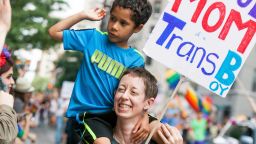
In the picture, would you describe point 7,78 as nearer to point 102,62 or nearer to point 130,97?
point 102,62

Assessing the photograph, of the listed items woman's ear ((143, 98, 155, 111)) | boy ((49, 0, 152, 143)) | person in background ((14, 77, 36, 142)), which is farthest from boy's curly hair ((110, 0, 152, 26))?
person in background ((14, 77, 36, 142))

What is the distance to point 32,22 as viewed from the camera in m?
21.3

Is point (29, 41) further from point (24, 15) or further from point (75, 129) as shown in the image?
point (75, 129)

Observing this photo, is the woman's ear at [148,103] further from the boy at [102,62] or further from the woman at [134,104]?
the boy at [102,62]

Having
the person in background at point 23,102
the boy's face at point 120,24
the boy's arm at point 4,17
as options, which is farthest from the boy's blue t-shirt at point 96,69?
the person in background at point 23,102

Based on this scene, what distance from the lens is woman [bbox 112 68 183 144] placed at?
156 inches

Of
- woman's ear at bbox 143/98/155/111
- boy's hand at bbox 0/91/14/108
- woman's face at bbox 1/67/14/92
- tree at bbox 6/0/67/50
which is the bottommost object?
tree at bbox 6/0/67/50

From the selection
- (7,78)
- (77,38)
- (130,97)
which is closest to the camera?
(130,97)

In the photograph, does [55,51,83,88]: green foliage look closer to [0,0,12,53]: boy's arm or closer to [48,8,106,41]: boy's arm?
[48,8,106,41]: boy's arm

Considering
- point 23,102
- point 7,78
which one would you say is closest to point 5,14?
point 7,78

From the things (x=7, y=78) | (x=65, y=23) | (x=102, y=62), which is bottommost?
(x=7, y=78)

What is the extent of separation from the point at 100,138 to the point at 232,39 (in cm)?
118

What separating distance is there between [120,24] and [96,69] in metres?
0.36

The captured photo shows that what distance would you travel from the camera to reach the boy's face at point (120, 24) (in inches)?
161
